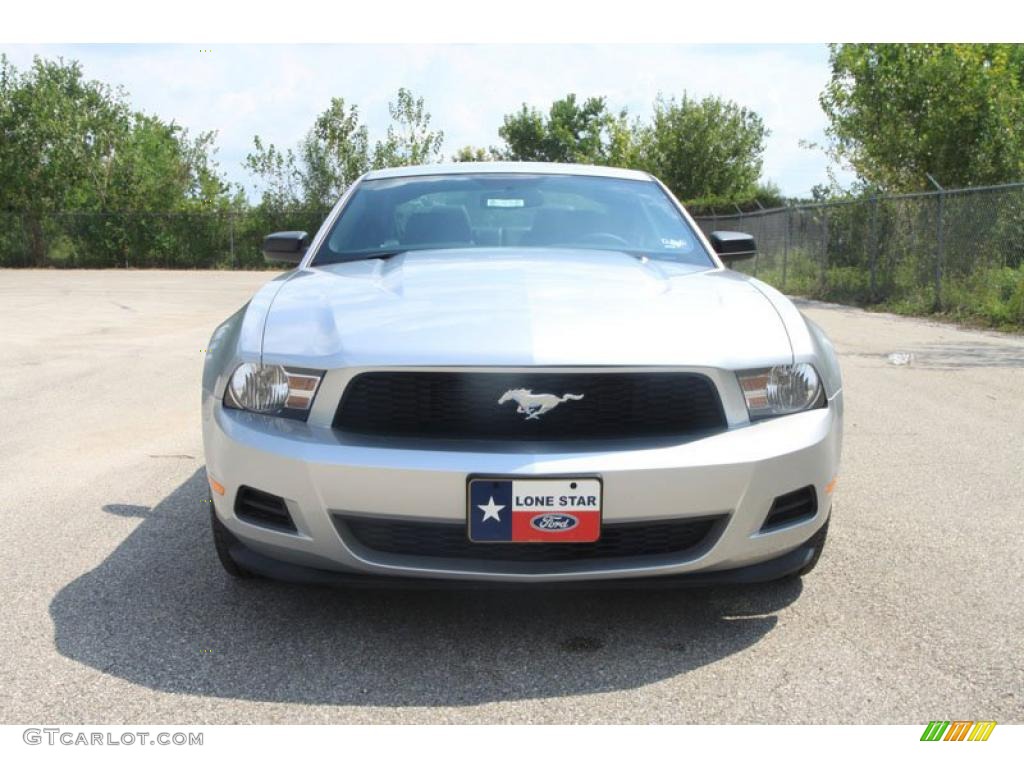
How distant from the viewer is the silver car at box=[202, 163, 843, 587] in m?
2.59

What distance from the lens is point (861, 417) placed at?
643 cm

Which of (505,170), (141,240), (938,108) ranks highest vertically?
(938,108)

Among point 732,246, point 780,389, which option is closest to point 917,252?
point 732,246

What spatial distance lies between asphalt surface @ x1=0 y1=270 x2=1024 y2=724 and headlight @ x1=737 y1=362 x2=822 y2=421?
0.66 meters

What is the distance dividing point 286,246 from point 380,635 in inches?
85.1

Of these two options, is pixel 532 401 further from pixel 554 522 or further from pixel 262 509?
pixel 262 509

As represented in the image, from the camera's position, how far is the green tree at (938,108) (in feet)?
56.2

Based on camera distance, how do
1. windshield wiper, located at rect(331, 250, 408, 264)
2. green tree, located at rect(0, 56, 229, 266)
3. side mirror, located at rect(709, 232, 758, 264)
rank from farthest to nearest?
green tree, located at rect(0, 56, 229, 266) → side mirror, located at rect(709, 232, 758, 264) → windshield wiper, located at rect(331, 250, 408, 264)

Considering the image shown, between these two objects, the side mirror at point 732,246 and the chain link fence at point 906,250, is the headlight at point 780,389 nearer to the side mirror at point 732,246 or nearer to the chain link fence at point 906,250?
the side mirror at point 732,246

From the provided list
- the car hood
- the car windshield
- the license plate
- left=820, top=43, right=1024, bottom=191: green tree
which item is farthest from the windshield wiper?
left=820, top=43, right=1024, bottom=191: green tree

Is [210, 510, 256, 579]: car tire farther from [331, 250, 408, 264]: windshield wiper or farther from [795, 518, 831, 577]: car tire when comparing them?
[795, 518, 831, 577]: car tire

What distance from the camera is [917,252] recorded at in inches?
601

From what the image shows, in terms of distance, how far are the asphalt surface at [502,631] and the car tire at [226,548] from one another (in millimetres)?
94
